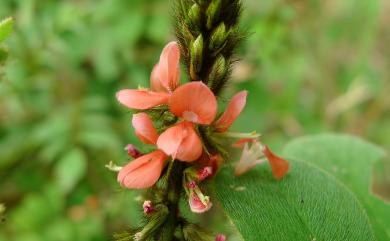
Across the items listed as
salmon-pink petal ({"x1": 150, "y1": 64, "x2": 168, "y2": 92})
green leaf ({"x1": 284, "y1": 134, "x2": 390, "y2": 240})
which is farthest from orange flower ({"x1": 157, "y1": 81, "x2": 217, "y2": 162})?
green leaf ({"x1": 284, "y1": 134, "x2": 390, "y2": 240})

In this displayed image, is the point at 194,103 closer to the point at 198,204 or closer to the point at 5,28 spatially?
the point at 198,204

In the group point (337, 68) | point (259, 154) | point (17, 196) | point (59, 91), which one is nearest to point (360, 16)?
point (337, 68)

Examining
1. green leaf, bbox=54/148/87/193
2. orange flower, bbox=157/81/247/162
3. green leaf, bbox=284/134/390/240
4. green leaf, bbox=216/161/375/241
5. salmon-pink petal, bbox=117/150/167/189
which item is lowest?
green leaf, bbox=54/148/87/193

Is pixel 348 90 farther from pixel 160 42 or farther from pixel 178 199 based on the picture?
pixel 178 199

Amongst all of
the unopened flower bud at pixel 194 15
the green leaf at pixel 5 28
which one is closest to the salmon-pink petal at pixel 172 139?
the unopened flower bud at pixel 194 15

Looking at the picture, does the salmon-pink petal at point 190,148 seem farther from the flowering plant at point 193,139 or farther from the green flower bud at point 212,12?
the green flower bud at point 212,12

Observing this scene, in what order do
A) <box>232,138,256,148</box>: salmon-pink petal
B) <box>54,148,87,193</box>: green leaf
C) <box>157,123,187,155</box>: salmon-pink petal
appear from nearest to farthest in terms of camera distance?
<box>157,123,187,155</box>: salmon-pink petal → <box>232,138,256,148</box>: salmon-pink petal → <box>54,148,87,193</box>: green leaf

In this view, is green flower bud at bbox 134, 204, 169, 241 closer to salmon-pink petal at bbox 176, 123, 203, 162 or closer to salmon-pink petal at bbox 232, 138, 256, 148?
salmon-pink petal at bbox 176, 123, 203, 162
